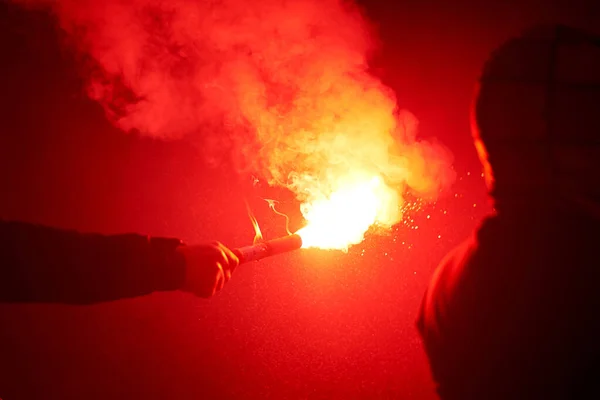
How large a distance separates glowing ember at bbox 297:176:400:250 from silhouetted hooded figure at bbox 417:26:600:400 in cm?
116

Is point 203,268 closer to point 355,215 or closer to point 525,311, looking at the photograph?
point 355,215

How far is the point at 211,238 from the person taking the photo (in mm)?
2508

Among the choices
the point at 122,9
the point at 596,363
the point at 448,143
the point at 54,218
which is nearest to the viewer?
the point at 596,363

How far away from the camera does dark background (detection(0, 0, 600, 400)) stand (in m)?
2.13

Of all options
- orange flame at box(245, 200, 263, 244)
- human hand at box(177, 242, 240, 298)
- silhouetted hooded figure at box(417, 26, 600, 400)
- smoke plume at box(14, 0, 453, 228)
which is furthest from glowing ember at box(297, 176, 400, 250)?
silhouetted hooded figure at box(417, 26, 600, 400)

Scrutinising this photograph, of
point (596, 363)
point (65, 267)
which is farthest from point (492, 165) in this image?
point (65, 267)

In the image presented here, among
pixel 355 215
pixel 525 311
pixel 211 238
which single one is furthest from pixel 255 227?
pixel 525 311

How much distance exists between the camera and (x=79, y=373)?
8.48 ft

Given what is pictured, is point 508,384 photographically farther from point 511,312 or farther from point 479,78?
point 479,78

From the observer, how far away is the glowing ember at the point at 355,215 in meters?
2.19

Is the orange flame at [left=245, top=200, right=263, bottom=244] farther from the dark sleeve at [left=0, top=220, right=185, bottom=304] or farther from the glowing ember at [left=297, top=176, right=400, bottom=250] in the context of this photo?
the dark sleeve at [left=0, top=220, right=185, bottom=304]

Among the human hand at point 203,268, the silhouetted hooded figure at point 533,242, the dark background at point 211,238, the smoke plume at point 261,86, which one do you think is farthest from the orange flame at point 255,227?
the silhouetted hooded figure at point 533,242

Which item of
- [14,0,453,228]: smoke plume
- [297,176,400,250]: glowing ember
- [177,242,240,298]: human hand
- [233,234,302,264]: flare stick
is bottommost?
[177,242,240,298]: human hand

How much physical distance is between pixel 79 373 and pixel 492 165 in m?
2.40
